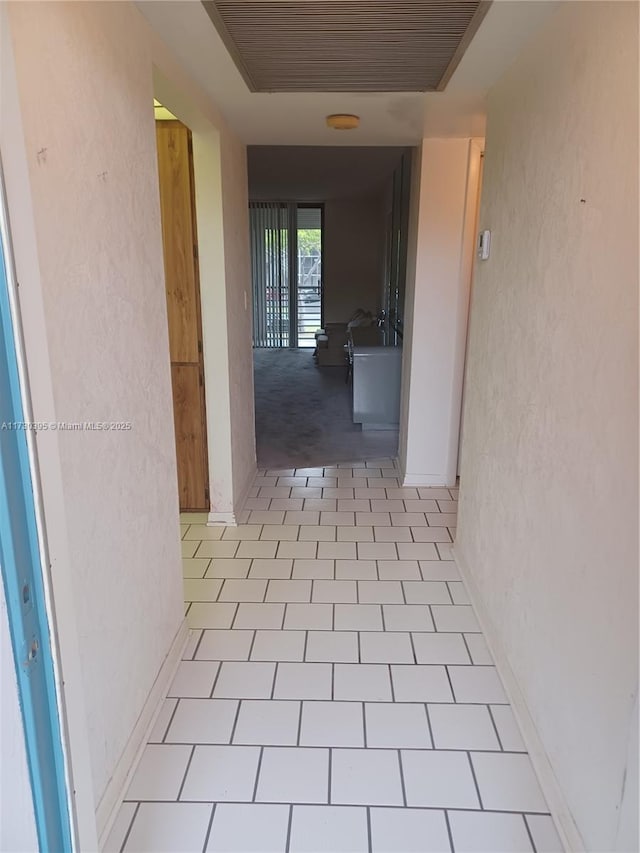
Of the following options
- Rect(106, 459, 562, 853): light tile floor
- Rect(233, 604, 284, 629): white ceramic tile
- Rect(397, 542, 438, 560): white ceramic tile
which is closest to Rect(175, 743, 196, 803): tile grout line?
Rect(106, 459, 562, 853): light tile floor

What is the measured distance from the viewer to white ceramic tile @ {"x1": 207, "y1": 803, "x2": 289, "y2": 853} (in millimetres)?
1418

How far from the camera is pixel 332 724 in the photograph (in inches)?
71.2

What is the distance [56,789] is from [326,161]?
590 cm

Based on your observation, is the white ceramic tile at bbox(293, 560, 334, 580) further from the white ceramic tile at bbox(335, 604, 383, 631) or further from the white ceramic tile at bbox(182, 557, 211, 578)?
the white ceramic tile at bbox(182, 557, 211, 578)

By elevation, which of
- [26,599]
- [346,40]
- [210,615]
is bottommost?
[210,615]

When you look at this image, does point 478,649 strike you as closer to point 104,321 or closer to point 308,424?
point 104,321

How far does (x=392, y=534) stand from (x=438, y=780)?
5.19 ft

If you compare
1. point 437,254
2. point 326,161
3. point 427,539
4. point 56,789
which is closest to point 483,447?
point 427,539

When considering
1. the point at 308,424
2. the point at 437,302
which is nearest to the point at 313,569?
the point at 437,302

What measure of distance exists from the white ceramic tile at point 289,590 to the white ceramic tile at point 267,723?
2.05 feet

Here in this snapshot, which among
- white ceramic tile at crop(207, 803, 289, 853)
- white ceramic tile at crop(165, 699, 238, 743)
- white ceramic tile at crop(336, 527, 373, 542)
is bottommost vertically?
white ceramic tile at crop(165, 699, 238, 743)

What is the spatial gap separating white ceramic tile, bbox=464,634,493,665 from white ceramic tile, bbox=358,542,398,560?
0.68 m

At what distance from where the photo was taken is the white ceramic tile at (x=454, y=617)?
7.59 feet

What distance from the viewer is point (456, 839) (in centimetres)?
144
